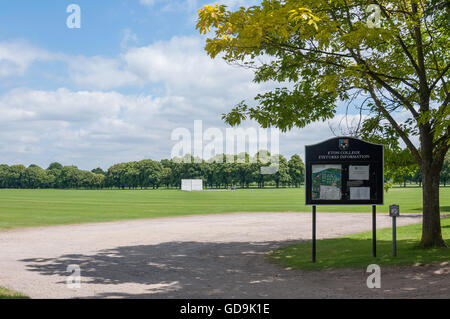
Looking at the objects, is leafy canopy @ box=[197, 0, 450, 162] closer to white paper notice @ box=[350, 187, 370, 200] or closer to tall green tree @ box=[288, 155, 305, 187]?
white paper notice @ box=[350, 187, 370, 200]

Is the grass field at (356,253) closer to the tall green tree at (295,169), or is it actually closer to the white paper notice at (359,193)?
the white paper notice at (359,193)

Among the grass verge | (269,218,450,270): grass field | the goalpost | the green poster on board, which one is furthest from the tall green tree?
the grass verge

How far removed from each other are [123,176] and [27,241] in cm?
14325

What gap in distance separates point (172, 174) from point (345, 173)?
133868 millimetres

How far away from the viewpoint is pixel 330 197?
11.7 m

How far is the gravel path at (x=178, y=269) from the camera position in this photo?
27.3ft

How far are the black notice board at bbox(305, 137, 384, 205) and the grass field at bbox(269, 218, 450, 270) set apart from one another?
1.59 meters

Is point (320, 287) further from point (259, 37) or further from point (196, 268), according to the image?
point (259, 37)

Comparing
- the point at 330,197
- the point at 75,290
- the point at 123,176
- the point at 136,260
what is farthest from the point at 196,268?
the point at 123,176

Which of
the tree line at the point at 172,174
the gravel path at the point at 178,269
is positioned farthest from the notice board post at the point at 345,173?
the tree line at the point at 172,174

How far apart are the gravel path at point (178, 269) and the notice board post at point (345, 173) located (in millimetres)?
2188

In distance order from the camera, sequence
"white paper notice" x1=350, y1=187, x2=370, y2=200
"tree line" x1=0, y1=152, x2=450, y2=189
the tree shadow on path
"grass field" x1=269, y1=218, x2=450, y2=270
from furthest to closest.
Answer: "tree line" x1=0, y1=152, x2=450, y2=189 → "white paper notice" x1=350, y1=187, x2=370, y2=200 → "grass field" x1=269, y1=218, x2=450, y2=270 → the tree shadow on path

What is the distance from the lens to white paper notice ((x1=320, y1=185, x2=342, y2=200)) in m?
11.7

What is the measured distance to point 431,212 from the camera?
12492 millimetres
